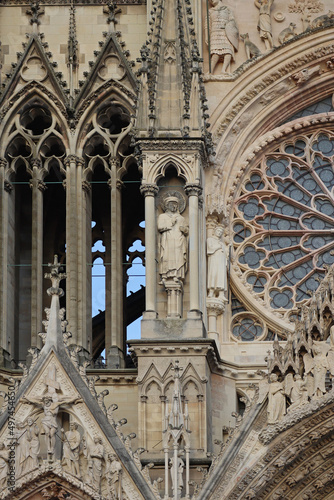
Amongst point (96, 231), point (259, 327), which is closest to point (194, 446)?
point (259, 327)

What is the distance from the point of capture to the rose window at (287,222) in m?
32.3

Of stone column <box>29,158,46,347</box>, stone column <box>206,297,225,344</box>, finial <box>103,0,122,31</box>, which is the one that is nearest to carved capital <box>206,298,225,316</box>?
stone column <box>206,297,225,344</box>

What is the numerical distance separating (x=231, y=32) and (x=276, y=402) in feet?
22.0

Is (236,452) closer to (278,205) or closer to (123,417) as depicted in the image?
(123,417)

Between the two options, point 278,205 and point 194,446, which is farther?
point 278,205

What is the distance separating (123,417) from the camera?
30.9 metres

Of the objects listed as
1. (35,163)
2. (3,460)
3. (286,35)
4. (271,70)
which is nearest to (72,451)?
(3,460)

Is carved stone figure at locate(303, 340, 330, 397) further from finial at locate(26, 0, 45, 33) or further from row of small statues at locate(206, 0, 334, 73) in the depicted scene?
finial at locate(26, 0, 45, 33)

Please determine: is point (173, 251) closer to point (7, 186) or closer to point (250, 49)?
point (7, 186)

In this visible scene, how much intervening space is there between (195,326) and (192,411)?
1251 millimetres

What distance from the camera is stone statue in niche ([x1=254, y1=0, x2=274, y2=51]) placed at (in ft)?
108

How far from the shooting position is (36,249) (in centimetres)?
3222

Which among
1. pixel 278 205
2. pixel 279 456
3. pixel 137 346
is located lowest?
pixel 279 456

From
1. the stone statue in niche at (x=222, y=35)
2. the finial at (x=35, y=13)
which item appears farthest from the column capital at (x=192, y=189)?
the finial at (x=35, y=13)
